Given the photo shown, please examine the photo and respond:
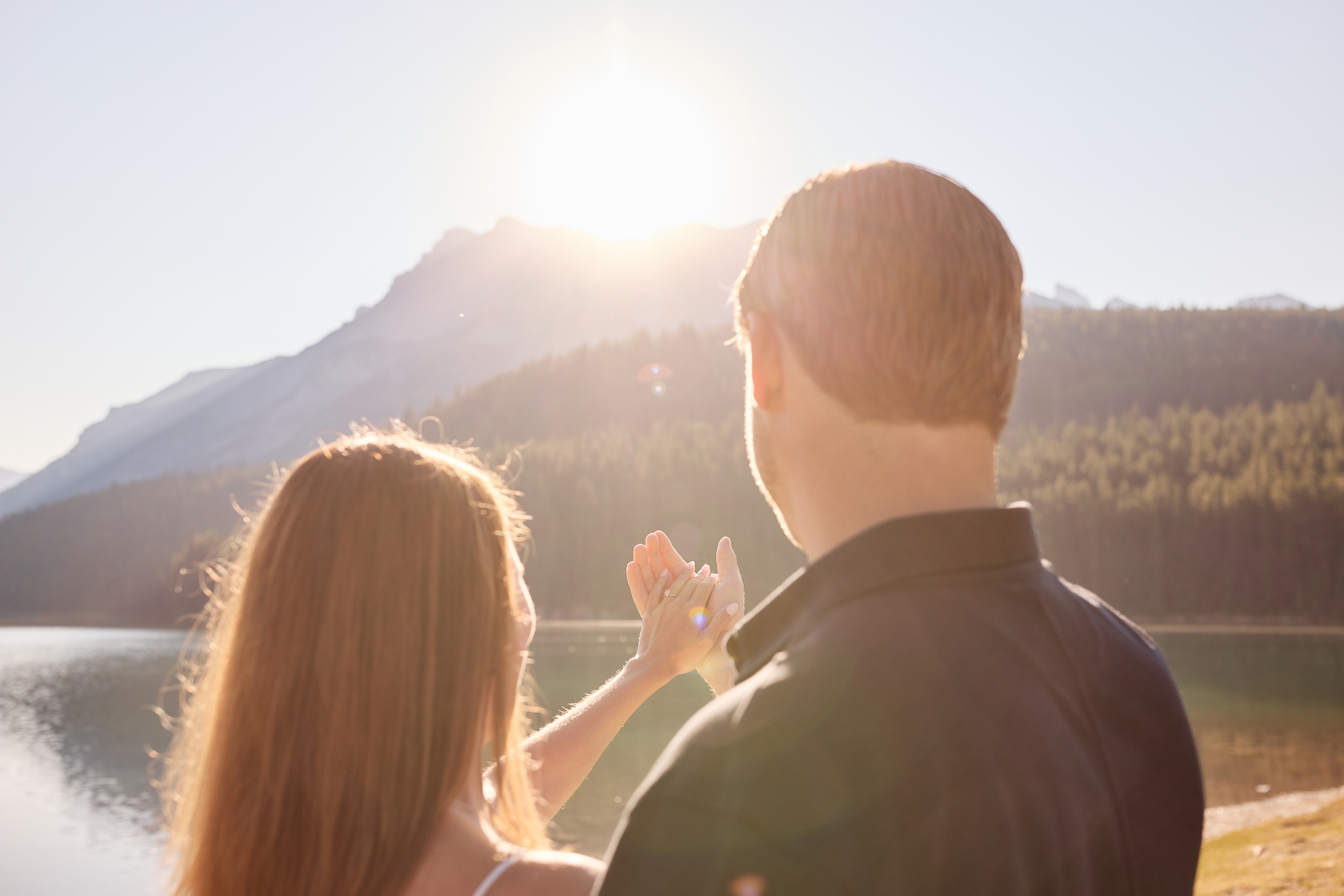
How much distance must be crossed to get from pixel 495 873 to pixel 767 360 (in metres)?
1.04

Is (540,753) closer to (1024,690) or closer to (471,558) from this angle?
(471,558)

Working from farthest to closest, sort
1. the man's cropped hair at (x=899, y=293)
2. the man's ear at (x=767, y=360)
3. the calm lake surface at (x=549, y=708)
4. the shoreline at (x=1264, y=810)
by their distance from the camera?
the calm lake surface at (x=549, y=708) → the shoreline at (x=1264, y=810) → the man's ear at (x=767, y=360) → the man's cropped hair at (x=899, y=293)

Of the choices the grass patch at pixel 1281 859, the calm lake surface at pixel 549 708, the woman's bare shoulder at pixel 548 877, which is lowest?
the calm lake surface at pixel 549 708

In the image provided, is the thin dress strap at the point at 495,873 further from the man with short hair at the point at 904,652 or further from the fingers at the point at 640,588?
the fingers at the point at 640,588

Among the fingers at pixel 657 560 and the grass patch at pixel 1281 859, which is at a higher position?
the fingers at pixel 657 560

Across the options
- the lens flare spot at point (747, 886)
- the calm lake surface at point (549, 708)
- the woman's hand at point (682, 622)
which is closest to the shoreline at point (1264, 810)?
the calm lake surface at point (549, 708)

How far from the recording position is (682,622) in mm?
2926

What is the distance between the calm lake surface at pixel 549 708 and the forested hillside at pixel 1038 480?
14.6m

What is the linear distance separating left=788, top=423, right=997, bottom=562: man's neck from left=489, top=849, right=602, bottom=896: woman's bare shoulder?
740mm

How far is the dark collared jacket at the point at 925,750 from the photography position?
1200mm

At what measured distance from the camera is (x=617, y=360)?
7111 inches

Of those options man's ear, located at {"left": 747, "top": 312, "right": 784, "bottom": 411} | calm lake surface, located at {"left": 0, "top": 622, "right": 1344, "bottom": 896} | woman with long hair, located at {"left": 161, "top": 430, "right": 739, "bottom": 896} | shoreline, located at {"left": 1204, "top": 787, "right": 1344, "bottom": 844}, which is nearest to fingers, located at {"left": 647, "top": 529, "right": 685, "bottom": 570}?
woman with long hair, located at {"left": 161, "top": 430, "right": 739, "bottom": 896}

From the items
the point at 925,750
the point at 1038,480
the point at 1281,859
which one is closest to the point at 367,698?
the point at 925,750

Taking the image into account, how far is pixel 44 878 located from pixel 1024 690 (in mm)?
32286
